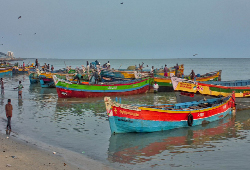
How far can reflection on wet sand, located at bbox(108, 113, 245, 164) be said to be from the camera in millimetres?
12516

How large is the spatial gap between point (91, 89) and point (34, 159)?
60.0 ft

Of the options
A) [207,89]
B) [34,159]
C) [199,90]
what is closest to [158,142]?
[34,159]

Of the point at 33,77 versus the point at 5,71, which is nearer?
the point at 33,77

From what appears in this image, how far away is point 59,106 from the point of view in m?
24.1

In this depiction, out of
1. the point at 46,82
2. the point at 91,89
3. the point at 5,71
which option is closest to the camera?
the point at 91,89

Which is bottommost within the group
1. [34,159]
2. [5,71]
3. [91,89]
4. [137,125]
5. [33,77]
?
[34,159]

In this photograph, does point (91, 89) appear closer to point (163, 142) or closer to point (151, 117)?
point (151, 117)

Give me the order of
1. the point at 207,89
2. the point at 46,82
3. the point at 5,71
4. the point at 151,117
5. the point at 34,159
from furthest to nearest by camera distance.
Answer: the point at 5,71
the point at 46,82
the point at 207,89
the point at 151,117
the point at 34,159

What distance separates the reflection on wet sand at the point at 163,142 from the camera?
1252cm

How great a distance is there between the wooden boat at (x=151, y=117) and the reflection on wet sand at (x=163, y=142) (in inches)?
12.6

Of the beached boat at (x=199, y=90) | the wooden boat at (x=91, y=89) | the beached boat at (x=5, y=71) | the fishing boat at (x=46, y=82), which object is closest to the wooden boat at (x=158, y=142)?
the beached boat at (x=199, y=90)

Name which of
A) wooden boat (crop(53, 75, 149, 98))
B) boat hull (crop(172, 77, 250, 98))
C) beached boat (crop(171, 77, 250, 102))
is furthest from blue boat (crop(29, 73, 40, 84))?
boat hull (crop(172, 77, 250, 98))

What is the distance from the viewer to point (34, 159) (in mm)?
10289

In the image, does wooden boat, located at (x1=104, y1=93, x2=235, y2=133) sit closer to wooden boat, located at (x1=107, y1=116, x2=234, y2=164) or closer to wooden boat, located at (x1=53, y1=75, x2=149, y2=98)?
wooden boat, located at (x1=107, y1=116, x2=234, y2=164)
